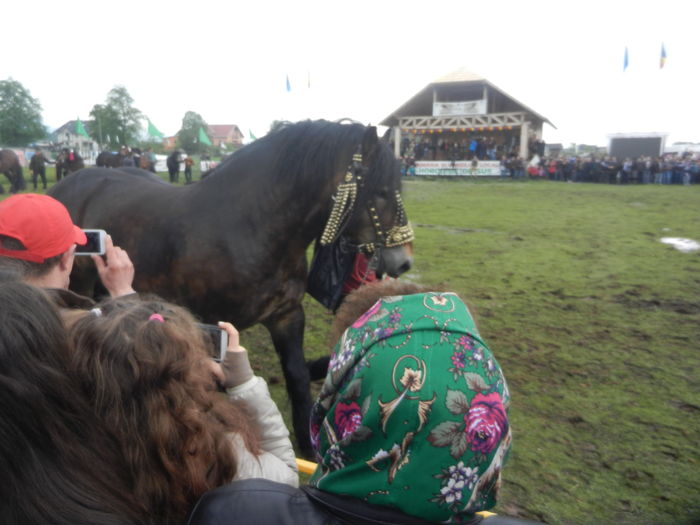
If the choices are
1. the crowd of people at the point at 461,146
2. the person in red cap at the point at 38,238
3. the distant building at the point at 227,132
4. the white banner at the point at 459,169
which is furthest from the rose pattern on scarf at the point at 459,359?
the distant building at the point at 227,132

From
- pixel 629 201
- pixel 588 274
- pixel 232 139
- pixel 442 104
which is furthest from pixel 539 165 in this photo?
pixel 232 139

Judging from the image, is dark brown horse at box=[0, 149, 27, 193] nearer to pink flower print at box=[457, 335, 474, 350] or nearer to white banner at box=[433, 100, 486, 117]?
pink flower print at box=[457, 335, 474, 350]

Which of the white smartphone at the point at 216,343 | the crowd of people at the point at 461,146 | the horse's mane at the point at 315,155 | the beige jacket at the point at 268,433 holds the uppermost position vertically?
the crowd of people at the point at 461,146

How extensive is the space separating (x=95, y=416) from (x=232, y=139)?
4015 inches

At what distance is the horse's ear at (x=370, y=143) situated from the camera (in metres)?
2.67

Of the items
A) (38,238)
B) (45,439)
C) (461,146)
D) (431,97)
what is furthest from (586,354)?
(431,97)

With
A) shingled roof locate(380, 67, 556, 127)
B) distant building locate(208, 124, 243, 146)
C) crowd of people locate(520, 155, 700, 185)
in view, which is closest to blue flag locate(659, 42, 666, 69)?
crowd of people locate(520, 155, 700, 185)

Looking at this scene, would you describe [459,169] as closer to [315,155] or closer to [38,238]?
[315,155]

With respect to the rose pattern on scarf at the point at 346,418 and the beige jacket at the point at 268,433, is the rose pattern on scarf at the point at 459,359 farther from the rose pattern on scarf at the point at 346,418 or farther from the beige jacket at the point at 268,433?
the beige jacket at the point at 268,433

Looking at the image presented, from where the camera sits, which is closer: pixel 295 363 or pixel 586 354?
pixel 295 363

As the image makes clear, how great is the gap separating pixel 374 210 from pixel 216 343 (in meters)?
1.66

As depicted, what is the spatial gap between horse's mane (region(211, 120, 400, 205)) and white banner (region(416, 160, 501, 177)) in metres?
23.0

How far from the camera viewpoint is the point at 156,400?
0.87 metres

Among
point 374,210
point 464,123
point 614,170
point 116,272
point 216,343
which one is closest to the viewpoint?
point 216,343
